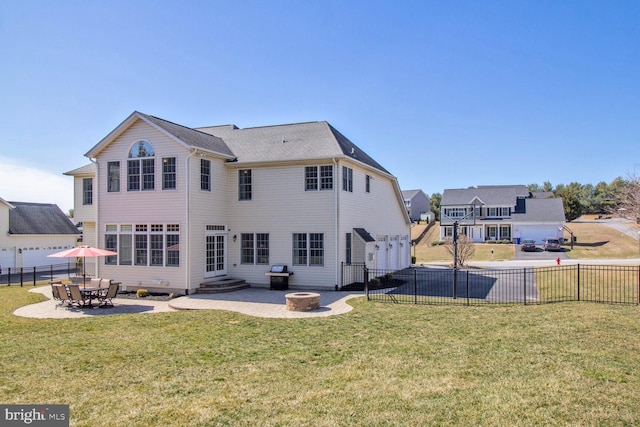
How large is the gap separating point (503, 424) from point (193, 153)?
612 inches

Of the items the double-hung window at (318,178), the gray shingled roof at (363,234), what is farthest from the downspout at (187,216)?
the gray shingled roof at (363,234)

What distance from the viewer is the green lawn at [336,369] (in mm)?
5844

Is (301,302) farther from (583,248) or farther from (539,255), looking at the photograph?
(583,248)

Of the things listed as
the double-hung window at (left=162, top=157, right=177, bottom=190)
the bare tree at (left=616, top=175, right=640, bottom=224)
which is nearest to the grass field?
the bare tree at (left=616, top=175, right=640, bottom=224)

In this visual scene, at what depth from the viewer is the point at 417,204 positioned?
8450cm

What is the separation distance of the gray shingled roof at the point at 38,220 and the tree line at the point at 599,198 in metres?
41.6

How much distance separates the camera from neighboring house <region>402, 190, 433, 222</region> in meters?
80.9

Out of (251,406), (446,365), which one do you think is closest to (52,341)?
(251,406)

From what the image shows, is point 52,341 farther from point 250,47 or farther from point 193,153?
point 250,47

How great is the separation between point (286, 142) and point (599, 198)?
86.0m

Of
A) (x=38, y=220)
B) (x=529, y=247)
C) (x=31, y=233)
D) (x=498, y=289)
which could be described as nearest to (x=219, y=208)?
(x=498, y=289)

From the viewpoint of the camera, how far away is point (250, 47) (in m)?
17.0

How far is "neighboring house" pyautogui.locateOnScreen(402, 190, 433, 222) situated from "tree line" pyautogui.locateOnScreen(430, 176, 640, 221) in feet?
7.87

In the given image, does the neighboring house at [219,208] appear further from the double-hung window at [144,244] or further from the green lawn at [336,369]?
the green lawn at [336,369]
